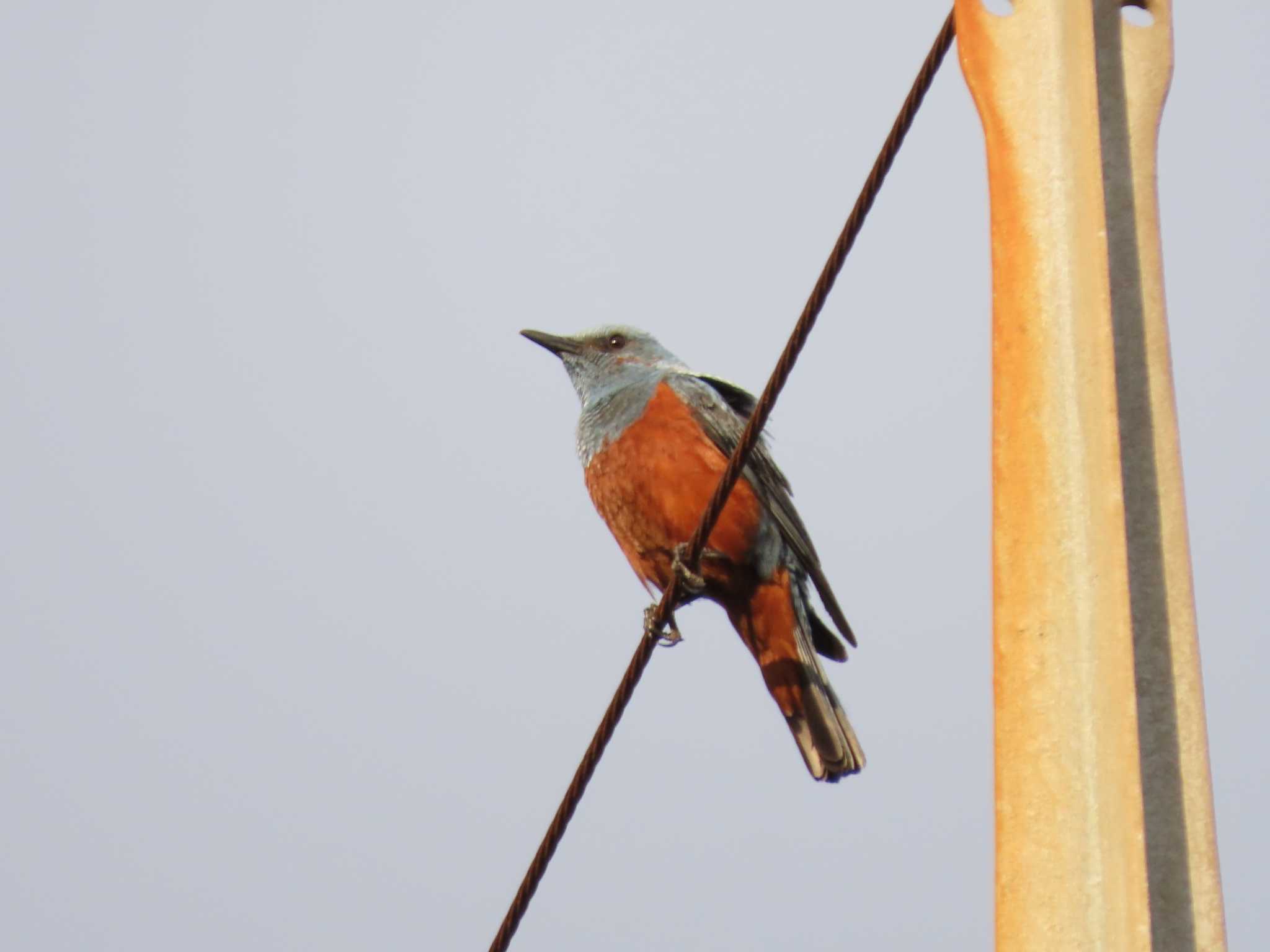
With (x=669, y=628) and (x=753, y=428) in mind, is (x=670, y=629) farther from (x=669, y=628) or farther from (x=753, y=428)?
(x=753, y=428)

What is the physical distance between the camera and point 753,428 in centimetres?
396

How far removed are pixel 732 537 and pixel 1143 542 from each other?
13.3ft

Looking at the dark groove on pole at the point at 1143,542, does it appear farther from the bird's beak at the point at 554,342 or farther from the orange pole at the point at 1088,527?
the bird's beak at the point at 554,342

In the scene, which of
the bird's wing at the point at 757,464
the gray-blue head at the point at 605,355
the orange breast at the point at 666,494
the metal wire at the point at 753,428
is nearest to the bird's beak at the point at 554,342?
the gray-blue head at the point at 605,355

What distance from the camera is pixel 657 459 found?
673cm

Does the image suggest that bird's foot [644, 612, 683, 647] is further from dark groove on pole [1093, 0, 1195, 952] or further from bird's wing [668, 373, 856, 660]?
dark groove on pole [1093, 0, 1195, 952]

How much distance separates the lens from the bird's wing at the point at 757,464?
268 inches

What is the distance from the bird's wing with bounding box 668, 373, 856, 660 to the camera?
22.4 feet

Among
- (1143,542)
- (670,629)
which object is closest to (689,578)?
(670,629)

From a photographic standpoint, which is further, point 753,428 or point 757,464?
point 757,464

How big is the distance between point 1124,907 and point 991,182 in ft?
4.45

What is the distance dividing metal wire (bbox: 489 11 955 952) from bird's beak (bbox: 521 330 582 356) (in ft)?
12.1

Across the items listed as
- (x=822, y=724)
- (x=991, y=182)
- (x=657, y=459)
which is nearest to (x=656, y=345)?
(x=657, y=459)

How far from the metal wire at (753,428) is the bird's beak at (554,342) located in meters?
3.70
